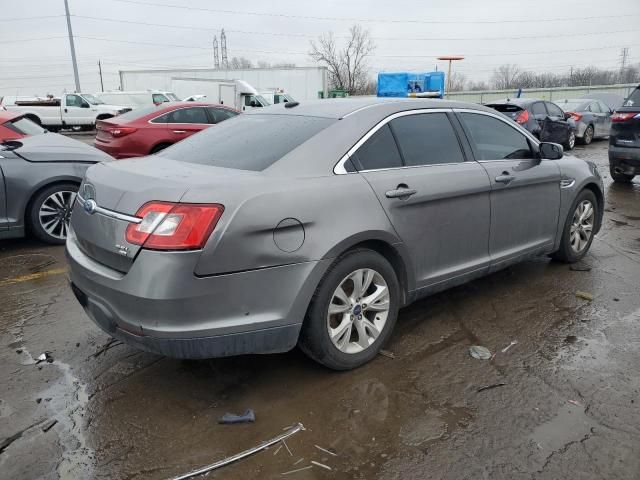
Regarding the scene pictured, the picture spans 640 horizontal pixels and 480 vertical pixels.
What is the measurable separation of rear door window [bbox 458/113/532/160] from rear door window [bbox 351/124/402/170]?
0.87 m

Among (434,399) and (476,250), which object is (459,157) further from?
(434,399)

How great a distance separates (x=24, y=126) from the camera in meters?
6.59

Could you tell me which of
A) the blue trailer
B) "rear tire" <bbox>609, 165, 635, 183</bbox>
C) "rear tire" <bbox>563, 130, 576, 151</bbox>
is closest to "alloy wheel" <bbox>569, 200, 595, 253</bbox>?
"rear tire" <bbox>609, 165, 635, 183</bbox>

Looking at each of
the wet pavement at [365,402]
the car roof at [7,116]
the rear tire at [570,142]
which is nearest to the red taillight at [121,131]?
the car roof at [7,116]

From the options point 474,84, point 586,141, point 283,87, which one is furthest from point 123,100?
point 474,84

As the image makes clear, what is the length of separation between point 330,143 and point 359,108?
472mm

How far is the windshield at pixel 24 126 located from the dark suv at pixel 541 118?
9.87m

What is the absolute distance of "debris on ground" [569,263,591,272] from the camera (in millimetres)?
5119

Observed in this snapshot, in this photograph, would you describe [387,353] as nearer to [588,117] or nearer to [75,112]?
[588,117]

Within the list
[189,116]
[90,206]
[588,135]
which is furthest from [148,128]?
[588,135]

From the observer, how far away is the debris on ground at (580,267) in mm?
5119

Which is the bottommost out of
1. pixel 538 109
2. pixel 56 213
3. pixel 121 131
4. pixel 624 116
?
pixel 56 213

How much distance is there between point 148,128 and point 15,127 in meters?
4.15

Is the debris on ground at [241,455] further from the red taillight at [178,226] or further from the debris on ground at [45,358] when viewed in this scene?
the debris on ground at [45,358]
